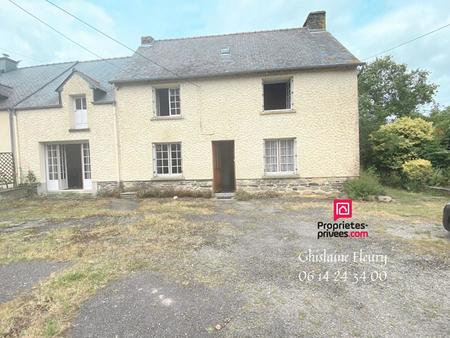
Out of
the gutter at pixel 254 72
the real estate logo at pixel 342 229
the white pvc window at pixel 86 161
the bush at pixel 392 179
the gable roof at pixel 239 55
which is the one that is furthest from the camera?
the white pvc window at pixel 86 161

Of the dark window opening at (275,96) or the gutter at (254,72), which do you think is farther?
the dark window opening at (275,96)

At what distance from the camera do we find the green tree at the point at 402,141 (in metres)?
11.3

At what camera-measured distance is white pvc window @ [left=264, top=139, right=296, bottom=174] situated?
1064 centimetres

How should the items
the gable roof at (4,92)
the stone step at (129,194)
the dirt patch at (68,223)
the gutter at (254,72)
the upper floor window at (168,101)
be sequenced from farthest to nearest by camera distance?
1. the gable roof at (4,92)
2. the upper floor window at (168,101)
3. the stone step at (129,194)
4. the gutter at (254,72)
5. the dirt patch at (68,223)

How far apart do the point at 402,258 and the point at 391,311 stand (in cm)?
177

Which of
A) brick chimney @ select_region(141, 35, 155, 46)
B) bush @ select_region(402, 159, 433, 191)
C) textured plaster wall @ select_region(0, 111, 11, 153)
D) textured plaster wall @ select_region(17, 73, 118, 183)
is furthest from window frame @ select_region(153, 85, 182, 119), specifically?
bush @ select_region(402, 159, 433, 191)

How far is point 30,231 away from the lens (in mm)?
6184

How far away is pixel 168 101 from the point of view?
11.4 m

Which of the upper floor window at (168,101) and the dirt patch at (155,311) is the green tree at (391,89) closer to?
the upper floor window at (168,101)

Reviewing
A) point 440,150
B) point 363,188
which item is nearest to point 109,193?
point 363,188

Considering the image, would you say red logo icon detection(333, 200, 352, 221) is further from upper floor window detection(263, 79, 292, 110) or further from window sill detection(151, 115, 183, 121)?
window sill detection(151, 115, 183, 121)

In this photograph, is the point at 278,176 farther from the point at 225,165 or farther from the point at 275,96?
the point at 275,96

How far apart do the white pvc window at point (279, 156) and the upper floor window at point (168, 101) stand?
4239 mm

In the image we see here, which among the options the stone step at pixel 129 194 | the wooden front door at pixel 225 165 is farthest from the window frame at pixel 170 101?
the stone step at pixel 129 194
